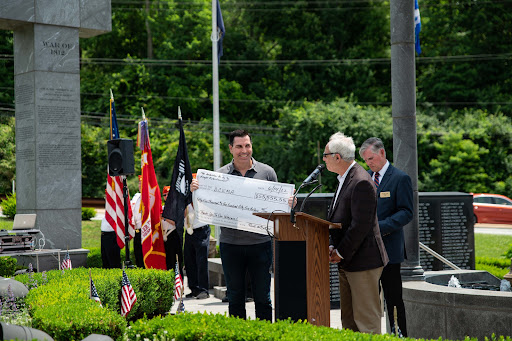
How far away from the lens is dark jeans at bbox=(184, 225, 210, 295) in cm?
1170

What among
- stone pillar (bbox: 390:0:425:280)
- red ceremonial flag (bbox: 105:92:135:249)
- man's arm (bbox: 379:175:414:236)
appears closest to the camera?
man's arm (bbox: 379:175:414:236)

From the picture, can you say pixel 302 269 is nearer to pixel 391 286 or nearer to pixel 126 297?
pixel 391 286

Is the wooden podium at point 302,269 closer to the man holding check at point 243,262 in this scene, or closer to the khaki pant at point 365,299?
the khaki pant at point 365,299

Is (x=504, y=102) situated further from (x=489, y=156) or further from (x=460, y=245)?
(x=460, y=245)

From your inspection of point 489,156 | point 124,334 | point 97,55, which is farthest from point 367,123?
point 124,334

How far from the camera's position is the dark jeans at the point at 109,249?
12.3 metres

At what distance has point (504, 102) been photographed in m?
43.1

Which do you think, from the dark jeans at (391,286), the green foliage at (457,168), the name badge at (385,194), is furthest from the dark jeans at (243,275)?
the green foliage at (457,168)

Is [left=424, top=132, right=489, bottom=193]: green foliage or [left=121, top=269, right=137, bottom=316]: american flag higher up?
[left=424, top=132, right=489, bottom=193]: green foliage

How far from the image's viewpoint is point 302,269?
19.0 feet

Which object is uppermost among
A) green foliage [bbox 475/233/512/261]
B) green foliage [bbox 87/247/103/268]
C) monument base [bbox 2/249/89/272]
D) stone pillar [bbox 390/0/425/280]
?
stone pillar [bbox 390/0/425/280]

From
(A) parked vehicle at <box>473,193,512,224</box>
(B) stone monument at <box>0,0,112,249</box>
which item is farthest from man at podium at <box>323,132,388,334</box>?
(A) parked vehicle at <box>473,193,512,224</box>

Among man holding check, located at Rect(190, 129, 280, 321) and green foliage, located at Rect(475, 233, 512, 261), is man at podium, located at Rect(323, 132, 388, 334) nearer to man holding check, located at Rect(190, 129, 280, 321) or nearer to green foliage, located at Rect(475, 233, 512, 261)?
man holding check, located at Rect(190, 129, 280, 321)

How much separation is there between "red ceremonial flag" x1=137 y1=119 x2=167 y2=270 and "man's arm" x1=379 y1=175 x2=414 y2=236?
5.64m
